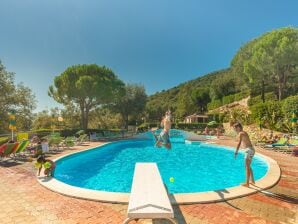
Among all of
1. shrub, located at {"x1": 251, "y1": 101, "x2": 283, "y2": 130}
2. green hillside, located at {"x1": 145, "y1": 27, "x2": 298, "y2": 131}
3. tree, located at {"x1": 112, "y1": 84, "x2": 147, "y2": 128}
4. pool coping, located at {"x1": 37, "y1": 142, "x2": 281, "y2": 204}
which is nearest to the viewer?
pool coping, located at {"x1": 37, "y1": 142, "x2": 281, "y2": 204}

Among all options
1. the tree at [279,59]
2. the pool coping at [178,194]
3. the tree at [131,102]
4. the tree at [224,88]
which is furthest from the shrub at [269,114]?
the tree at [224,88]

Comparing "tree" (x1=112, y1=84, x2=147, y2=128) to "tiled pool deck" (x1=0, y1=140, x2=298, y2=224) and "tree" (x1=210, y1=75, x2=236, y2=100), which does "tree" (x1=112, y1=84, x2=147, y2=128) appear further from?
"tiled pool deck" (x1=0, y1=140, x2=298, y2=224)

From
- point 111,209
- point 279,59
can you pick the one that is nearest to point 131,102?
point 279,59

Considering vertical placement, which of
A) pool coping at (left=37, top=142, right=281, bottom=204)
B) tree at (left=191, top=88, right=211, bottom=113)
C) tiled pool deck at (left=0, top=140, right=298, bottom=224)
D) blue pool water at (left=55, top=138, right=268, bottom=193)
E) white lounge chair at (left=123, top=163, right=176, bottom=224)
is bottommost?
blue pool water at (left=55, top=138, right=268, bottom=193)

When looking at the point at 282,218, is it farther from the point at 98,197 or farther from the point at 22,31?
the point at 22,31

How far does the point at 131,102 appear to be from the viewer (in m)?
33.8

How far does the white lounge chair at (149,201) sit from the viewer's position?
2.63m

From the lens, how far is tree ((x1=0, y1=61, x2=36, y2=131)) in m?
20.4

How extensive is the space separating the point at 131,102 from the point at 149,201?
31.2m

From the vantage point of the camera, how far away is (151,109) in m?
51.8

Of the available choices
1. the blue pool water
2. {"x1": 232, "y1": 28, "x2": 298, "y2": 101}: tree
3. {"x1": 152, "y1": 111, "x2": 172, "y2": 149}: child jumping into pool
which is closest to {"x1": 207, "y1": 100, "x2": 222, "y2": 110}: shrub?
{"x1": 232, "y1": 28, "x2": 298, "y2": 101}: tree

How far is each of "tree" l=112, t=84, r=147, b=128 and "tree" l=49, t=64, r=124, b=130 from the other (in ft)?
22.4

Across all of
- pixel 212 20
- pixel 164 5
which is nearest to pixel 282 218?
pixel 164 5

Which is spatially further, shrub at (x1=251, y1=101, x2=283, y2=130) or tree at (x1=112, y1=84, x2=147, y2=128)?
tree at (x1=112, y1=84, x2=147, y2=128)
